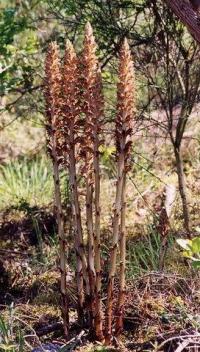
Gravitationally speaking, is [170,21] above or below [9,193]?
above

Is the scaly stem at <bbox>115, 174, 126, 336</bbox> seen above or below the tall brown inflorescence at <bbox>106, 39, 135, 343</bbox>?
below

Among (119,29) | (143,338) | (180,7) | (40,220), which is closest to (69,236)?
(40,220)

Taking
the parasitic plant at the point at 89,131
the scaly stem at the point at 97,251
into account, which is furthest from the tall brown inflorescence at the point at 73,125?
the scaly stem at the point at 97,251

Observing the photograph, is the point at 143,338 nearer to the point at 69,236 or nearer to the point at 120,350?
the point at 120,350

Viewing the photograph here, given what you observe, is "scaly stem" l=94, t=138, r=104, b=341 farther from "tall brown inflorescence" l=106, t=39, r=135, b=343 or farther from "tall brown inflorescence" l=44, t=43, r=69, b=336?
"tall brown inflorescence" l=44, t=43, r=69, b=336

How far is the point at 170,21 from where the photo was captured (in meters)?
3.85

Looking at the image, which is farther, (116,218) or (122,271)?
(122,271)

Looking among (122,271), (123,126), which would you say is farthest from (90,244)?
(123,126)

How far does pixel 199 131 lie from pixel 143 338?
3815 millimetres

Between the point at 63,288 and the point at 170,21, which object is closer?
the point at 63,288

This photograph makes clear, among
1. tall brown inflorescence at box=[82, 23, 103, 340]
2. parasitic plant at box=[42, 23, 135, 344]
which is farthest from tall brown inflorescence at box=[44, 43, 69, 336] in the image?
tall brown inflorescence at box=[82, 23, 103, 340]

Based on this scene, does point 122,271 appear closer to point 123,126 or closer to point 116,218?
point 116,218

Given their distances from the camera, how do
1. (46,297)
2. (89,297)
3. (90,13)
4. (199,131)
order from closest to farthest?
(89,297), (46,297), (90,13), (199,131)

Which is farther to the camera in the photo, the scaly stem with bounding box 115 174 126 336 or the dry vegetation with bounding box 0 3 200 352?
the scaly stem with bounding box 115 174 126 336
